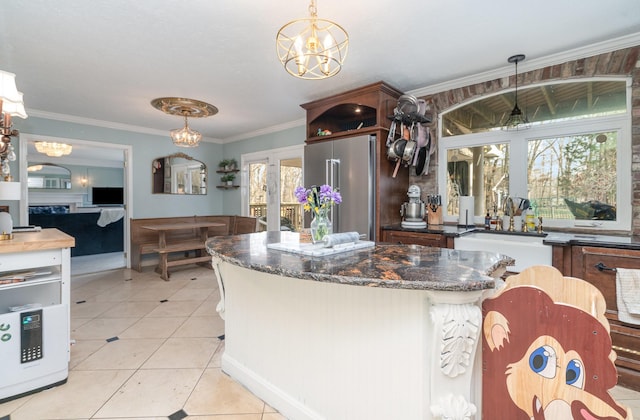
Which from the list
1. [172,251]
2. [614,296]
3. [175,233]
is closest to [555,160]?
[614,296]

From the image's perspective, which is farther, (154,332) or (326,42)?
(154,332)

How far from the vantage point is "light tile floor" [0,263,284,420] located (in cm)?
175

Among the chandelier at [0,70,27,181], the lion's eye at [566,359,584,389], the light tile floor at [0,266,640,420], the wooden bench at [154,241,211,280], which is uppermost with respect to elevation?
the chandelier at [0,70,27,181]

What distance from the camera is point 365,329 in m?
1.35

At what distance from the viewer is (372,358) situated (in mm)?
1333

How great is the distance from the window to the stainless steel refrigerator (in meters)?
0.88

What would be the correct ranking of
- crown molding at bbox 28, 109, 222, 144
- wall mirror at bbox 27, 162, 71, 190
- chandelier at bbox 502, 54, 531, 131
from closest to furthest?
chandelier at bbox 502, 54, 531, 131 → crown molding at bbox 28, 109, 222, 144 → wall mirror at bbox 27, 162, 71, 190

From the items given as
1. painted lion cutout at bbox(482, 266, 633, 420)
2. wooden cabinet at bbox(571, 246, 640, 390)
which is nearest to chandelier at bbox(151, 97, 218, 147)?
painted lion cutout at bbox(482, 266, 633, 420)

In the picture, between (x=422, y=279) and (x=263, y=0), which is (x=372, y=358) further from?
(x=263, y=0)

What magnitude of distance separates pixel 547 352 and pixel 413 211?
2304mm

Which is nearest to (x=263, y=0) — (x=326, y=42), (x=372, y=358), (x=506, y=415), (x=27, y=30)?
(x=326, y=42)

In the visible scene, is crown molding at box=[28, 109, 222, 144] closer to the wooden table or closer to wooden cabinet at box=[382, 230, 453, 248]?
the wooden table

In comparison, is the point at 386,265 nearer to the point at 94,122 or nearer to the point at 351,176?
the point at 351,176

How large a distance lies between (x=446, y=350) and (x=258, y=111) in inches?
159
